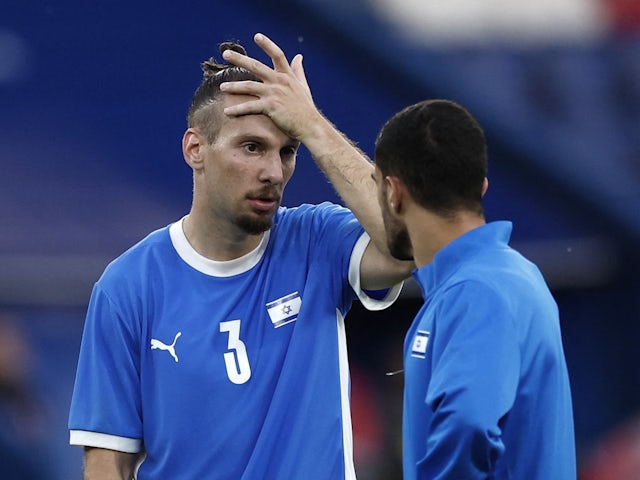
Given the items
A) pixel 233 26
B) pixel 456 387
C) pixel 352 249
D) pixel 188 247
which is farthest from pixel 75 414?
pixel 233 26

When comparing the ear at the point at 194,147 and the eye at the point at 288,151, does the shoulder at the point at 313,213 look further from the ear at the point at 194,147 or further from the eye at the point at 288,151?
the ear at the point at 194,147

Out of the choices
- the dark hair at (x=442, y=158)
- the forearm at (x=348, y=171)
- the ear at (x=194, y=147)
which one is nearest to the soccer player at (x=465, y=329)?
the dark hair at (x=442, y=158)

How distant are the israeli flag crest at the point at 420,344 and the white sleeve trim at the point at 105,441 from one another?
3.76 ft

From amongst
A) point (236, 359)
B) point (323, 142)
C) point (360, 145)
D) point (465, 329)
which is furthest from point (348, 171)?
point (360, 145)

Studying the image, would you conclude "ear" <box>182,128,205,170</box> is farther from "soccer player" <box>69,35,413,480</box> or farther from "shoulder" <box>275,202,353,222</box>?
"shoulder" <box>275,202,353,222</box>

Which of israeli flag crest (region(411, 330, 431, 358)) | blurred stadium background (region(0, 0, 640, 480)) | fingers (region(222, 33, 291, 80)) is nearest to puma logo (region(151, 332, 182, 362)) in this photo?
fingers (region(222, 33, 291, 80))

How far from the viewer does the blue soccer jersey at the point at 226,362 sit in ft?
11.2

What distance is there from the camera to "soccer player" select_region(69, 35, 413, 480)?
11.3 ft

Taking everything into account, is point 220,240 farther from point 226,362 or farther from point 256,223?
point 226,362

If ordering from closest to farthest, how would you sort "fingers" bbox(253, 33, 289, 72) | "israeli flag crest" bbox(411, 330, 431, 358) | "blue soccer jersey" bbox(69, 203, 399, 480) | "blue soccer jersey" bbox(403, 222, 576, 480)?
"blue soccer jersey" bbox(403, 222, 576, 480)
"israeli flag crest" bbox(411, 330, 431, 358)
"blue soccer jersey" bbox(69, 203, 399, 480)
"fingers" bbox(253, 33, 289, 72)

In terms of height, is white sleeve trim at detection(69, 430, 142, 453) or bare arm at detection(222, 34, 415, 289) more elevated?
bare arm at detection(222, 34, 415, 289)

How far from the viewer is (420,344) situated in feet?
8.63

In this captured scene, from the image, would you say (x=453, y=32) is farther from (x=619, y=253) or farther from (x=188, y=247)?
(x=188, y=247)

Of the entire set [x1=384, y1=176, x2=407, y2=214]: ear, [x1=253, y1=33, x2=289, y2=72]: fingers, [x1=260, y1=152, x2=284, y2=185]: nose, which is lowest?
[x1=384, y1=176, x2=407, y2=214]: ear
